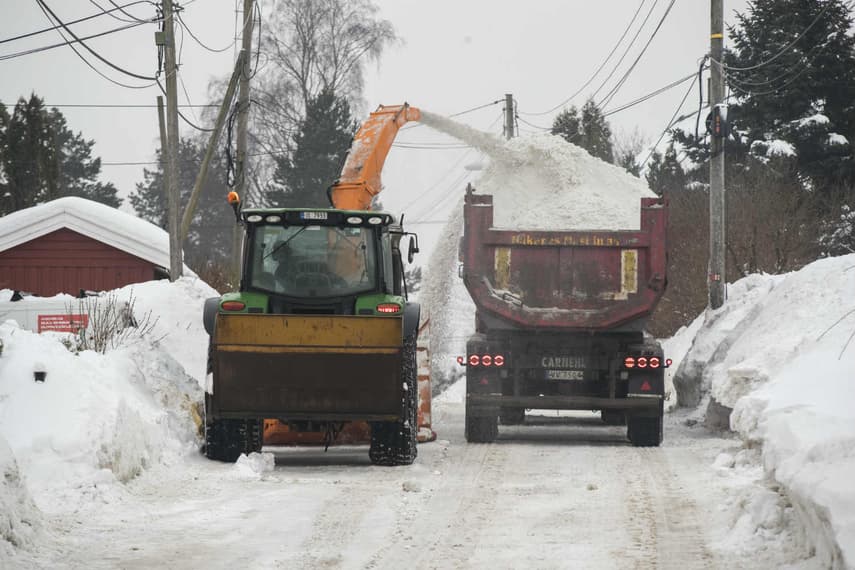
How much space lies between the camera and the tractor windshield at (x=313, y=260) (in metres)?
12.2

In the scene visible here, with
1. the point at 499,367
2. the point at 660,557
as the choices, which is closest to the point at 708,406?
the point at 499,367

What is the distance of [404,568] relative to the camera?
22.8 ft

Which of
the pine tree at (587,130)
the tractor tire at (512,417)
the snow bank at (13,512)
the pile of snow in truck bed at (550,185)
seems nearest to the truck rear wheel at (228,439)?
the snow bank at (13,512)

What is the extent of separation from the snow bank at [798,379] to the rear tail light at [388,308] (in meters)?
3.33

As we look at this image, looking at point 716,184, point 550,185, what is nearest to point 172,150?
point 550,185

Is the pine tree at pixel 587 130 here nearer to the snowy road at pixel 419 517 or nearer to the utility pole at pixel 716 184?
the utility pole at pixel 716 184

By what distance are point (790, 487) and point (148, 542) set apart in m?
3.96

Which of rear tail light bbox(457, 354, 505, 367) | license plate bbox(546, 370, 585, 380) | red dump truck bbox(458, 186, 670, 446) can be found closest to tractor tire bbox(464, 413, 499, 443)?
red dump truck bbox(458, 186, 670, 446)

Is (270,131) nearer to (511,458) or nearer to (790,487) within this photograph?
(511,458)

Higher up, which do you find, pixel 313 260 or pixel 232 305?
pixel 313 260

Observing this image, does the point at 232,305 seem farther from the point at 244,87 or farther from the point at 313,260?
the point at 244,87

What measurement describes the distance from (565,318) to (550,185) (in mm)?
6007

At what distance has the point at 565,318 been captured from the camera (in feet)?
46.5

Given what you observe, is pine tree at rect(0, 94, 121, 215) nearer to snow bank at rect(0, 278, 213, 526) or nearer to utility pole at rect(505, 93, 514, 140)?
utility pole at rect(505, 93, 514, 140)
